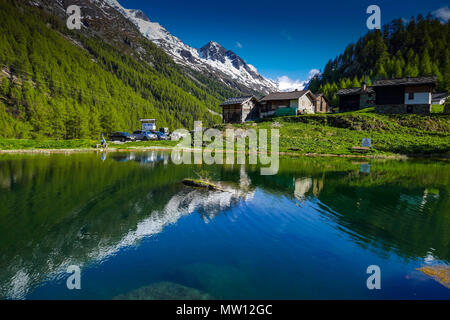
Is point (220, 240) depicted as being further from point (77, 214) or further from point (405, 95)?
point (405, 95)

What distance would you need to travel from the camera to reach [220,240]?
9.14 m

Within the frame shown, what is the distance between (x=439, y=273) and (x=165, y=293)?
7672mm

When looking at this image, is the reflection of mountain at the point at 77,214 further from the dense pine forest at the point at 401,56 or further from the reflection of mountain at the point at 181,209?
the dense pine forest at the point at 401,56

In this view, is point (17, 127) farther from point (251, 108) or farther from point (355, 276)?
point (355, 276)

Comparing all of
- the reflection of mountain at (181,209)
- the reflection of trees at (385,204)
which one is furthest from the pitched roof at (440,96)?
the reflection of mountain at (181,209)

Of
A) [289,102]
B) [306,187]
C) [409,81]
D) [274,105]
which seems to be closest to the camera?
[306,187]

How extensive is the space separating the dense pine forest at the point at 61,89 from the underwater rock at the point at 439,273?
73.2m

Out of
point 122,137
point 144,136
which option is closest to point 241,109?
point 144,136

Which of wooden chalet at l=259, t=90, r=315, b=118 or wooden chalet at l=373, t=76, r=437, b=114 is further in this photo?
wooden chalet at l=259, t=90, r=315, b=118

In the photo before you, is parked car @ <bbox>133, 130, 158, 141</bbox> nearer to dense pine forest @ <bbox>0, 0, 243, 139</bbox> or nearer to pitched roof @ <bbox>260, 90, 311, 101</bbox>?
dense pine forest @ <bbox>0, 0, 243, 139</bbox>

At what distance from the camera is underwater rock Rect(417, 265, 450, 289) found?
662 centimetres

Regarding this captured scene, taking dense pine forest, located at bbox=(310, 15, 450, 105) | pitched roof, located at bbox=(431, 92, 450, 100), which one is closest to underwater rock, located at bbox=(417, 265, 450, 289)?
pitched roof, located at bbox=(431, 92, 450, 100)

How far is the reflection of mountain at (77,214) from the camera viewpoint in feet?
23.9

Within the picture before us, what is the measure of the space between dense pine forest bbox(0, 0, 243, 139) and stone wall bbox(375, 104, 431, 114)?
75175mm
